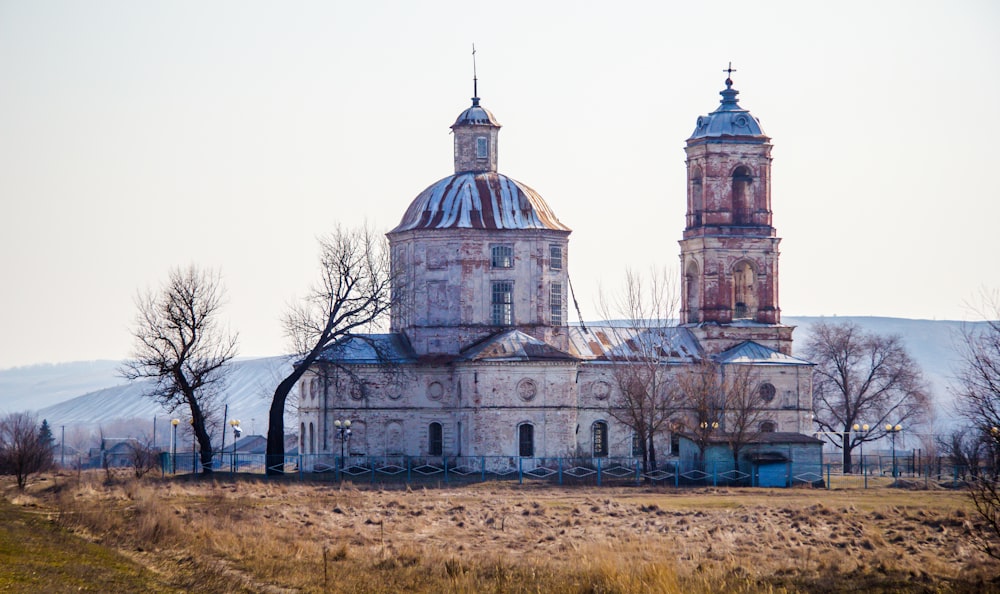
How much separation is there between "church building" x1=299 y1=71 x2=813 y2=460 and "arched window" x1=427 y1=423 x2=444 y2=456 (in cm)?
7

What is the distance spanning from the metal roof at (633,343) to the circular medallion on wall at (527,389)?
534 cm

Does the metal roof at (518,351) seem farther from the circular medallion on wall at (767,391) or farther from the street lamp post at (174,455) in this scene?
the street lamp post at (174,455)

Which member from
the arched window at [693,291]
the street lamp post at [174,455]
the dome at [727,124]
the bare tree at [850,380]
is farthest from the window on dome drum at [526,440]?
the bare tree at [850,380]

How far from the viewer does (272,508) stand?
43312 millimetres

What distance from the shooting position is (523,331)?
66.9m

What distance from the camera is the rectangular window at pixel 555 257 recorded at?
68000 millimetres

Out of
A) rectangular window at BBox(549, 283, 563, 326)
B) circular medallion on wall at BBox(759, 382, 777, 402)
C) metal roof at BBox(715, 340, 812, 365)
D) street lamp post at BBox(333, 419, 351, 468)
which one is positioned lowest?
street lamp post at BBox(333, 419, 351, 468)

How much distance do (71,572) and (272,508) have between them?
16.8 metres

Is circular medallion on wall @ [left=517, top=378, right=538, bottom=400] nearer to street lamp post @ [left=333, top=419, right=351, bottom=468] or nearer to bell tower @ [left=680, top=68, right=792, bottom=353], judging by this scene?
street lamp post @ [left=333, top=419, right=351, bottom=468]

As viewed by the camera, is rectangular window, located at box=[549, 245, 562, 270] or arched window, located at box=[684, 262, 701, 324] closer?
rectangular window, located at box=[549, 245, 562, 270]

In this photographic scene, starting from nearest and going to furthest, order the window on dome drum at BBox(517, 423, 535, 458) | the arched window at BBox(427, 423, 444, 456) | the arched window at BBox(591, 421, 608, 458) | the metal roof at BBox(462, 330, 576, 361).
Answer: the metal roof at BBox(462, 330, 576, 361), the window on dome drum at BBox(517, 423, 535, 458), the arched window at BBox(427, 423, 444, 456), the arched window at BBox(591, 421, 608, 458)

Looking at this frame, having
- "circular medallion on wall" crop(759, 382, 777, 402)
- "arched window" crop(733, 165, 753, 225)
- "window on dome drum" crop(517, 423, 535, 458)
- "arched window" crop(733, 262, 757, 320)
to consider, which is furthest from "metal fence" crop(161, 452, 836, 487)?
"arched window" crop(733, 165, 753, 225)

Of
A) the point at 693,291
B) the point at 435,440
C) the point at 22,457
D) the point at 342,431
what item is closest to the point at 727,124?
the point at 693,291

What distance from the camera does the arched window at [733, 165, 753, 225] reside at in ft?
233
